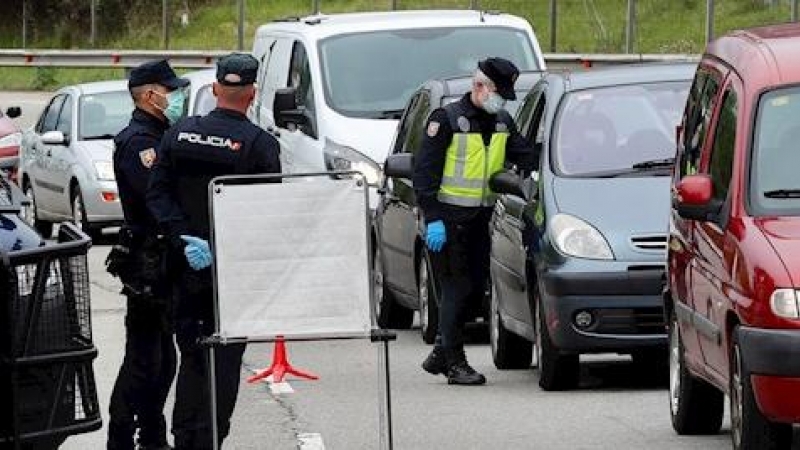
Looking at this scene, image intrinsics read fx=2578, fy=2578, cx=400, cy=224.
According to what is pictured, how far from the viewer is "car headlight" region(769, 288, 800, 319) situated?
32.8 feet

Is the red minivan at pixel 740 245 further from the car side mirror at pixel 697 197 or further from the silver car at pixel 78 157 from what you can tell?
the silver car at pixel 78 157

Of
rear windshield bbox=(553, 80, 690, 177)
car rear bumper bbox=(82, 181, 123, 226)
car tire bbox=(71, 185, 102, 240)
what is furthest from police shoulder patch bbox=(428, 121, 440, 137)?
car tire bbox=(71, 185, 102, 240)

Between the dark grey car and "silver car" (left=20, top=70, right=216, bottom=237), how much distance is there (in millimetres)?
11851

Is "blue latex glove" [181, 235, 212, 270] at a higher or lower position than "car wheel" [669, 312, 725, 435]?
higher

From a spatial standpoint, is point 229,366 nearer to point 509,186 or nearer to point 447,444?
point 447,444

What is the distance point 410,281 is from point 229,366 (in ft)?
24.7

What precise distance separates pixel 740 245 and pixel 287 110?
10.2m

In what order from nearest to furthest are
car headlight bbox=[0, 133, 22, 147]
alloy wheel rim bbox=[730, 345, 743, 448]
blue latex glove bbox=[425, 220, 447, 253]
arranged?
alloy wheel rim bbox=[730, 345, 743, 448] < blue latex glove bbox=[425, 220, 447, 253] < car headlight bbox=[0, 133, 22, 147]

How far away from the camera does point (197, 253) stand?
1048 cm

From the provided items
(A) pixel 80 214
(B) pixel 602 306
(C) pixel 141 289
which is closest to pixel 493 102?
(B) pixel 602 306

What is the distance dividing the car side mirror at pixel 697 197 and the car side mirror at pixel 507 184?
3.37m

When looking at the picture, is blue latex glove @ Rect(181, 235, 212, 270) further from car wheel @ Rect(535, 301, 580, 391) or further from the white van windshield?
the white van windshield

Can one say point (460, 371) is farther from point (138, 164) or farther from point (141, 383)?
point (138, 164)

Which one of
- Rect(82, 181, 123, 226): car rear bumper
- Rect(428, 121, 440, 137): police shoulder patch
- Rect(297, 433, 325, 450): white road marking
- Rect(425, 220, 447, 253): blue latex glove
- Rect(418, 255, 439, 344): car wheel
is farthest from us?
Rect(82, 181, 123, 226): car rear bumper
